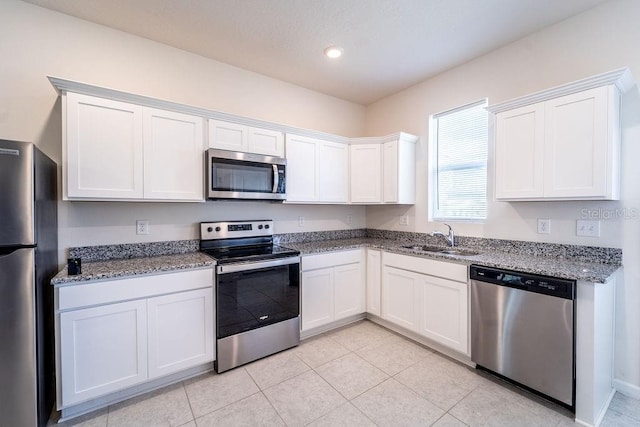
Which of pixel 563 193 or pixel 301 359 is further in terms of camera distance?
pixel 301 359

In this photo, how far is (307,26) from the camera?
234 cm

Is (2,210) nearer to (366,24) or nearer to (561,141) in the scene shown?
(366,24)

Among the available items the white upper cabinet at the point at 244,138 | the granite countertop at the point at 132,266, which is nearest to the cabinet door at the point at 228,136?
the white upper cabinet at the point at 244,138

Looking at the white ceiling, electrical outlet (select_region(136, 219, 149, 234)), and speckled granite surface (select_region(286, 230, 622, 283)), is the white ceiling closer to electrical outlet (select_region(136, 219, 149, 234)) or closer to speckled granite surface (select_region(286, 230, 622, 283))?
electrical outlet (select_region(136, 219, 149, 234))

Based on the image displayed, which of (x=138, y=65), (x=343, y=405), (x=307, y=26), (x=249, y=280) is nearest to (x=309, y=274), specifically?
(x=249, y=280)

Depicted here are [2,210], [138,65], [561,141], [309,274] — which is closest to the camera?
[2,210]

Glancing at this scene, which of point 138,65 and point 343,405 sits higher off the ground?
point 138,65

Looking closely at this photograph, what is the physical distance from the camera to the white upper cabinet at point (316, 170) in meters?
3.04

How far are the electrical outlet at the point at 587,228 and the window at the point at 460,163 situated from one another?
2.38ft

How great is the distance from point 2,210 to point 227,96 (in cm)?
203

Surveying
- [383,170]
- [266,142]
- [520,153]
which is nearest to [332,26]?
[266,142]

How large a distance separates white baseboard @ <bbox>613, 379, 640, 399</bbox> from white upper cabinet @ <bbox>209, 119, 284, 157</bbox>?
3322 millimetres

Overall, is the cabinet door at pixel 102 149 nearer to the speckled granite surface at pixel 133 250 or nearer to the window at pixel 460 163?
the speckled granite surface at pixel 133 250

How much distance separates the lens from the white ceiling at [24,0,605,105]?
210 centimetres
